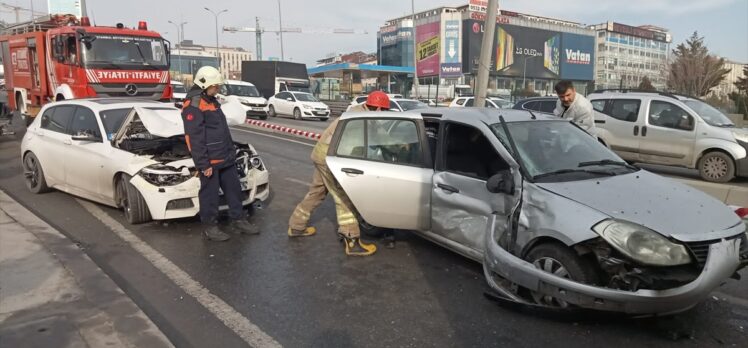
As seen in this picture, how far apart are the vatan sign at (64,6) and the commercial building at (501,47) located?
72.1 metres

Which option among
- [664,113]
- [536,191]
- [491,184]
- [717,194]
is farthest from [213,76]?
[664,113]

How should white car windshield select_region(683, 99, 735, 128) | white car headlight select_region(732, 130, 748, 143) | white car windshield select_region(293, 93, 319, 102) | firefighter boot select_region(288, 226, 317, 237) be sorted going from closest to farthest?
firefighter boot select_region(288, 226, 317, 237), white car headlight select_region(732, 130, 748, 143), white car windshield select_region(683, 99, 735, 128), white car windshield select_region(293, 93, 319, 102)

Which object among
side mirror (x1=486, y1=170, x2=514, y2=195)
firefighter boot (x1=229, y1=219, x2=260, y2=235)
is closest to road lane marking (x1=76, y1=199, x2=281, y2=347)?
firefighter boot (x1=229, y1=219, x2=260, y2=235)

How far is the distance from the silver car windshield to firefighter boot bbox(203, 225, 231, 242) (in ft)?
9.90

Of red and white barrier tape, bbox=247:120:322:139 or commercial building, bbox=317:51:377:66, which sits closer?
red and white barrier tape, bbox=247:120:322:139

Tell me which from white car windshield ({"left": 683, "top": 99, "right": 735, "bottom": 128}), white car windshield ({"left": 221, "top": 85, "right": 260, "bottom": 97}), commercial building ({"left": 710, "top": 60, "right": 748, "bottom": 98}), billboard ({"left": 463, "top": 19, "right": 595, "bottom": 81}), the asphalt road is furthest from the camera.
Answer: billboard ({"left": 463, "top": 19, "right": 595, "bottom": 81})

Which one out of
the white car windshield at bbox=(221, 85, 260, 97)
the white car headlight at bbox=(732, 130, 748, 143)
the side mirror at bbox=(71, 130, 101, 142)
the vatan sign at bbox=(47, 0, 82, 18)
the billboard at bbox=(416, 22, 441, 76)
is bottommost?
the white car headlight at bbox=(732, 130, 748, 143)

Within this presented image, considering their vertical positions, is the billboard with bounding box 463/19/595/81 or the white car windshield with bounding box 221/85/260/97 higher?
the billboard with bounding box 463/19/595/81

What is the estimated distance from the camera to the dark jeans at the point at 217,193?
18.5 ft

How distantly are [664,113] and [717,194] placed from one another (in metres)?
2.48

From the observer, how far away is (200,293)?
4.27 m

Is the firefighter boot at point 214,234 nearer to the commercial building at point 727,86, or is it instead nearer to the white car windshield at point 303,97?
the white car windshield at point 303,97

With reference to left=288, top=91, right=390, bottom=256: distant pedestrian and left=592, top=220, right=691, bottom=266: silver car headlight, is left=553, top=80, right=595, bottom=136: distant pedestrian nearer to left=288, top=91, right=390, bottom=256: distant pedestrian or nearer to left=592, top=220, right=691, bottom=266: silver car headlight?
left=288, top=91, right=390, bottom=256: distant pedestrian

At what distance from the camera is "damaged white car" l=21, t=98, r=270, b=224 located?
6.00 m
